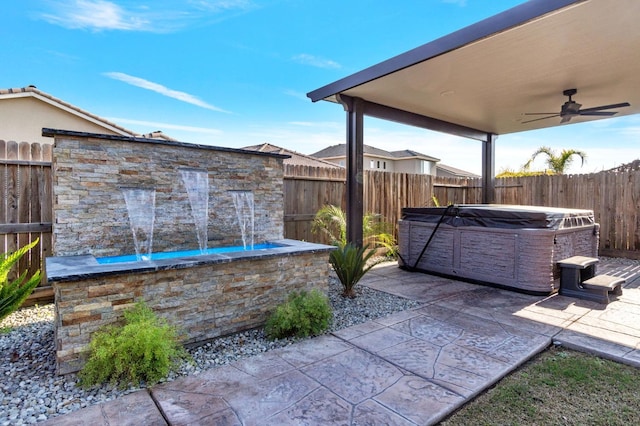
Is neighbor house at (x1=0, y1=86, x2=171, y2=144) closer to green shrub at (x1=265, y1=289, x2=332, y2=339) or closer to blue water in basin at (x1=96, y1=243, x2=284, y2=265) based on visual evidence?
blue water in basin at (x1=96, y1=243, x2=284, y2=265)

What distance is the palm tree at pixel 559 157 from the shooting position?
11250 millimetres

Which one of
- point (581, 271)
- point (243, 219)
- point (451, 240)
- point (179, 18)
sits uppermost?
point (179, 18)

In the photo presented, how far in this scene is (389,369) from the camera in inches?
93.4

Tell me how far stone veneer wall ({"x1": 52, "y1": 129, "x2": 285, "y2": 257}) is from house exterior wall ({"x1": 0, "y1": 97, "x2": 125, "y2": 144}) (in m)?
6.11

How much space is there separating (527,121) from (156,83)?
31.3ft

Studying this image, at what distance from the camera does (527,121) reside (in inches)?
280

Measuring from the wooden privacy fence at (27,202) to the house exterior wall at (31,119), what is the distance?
202 inches

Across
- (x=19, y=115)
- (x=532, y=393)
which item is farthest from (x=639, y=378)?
(x=19, y=115)

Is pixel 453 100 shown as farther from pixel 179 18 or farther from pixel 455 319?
pixel 179 18

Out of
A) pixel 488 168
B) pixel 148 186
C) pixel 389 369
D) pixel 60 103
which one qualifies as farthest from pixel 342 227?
pixel 60 103

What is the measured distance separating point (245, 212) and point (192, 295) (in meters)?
1.67

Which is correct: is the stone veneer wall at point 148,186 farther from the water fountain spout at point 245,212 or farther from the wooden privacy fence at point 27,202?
the wooden privacy fence at point 27,202

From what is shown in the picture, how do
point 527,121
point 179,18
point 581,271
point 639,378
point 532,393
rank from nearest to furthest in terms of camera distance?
point 532,393
point 639,378
point 581,271
point 179,18
point 527,121

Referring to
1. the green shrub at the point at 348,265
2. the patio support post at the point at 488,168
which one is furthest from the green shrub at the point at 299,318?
the patio support post at the point at 488,168
